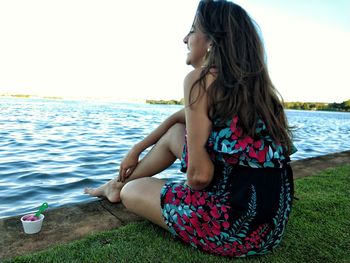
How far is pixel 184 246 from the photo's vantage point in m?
1.77

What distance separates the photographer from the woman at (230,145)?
1500 millimetres

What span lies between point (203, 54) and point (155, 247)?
3.61 ft

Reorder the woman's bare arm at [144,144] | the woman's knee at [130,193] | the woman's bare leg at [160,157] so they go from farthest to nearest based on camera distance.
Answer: the woman's bare arm at [144,144] < the woman's bare leg at [160,157] < the woman's knee at [130,193]

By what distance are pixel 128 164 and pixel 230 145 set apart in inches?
38.6

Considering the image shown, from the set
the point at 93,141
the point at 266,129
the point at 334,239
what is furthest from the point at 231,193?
the point at 93,141

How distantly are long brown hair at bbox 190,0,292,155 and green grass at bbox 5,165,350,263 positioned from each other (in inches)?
27.7

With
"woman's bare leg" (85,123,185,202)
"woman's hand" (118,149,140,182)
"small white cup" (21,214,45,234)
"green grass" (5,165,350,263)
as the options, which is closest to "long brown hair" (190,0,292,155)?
"woman's bare leg" (85,123,185,202)

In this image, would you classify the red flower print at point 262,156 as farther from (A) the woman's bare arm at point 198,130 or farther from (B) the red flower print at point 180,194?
(B) the red flower print at point 180,194

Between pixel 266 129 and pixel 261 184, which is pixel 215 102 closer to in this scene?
pixel 266 129

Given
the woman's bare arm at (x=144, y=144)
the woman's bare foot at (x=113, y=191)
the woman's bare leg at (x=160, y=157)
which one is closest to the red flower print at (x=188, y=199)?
the woman's bare leg at (x=160, y=157)

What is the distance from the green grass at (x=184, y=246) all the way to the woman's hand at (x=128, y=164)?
1.46 feet

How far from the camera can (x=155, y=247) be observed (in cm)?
174

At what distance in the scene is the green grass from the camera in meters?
1.63

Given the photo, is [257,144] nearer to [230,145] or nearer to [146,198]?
[230,145]
